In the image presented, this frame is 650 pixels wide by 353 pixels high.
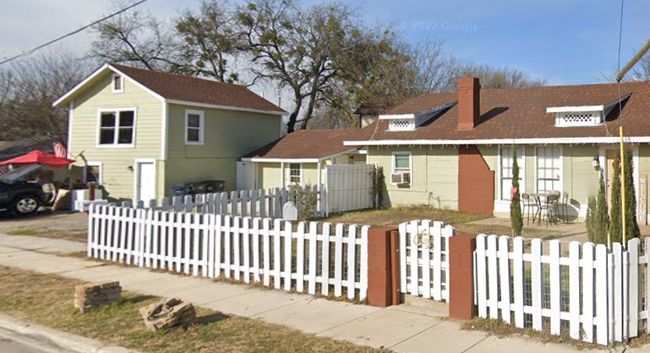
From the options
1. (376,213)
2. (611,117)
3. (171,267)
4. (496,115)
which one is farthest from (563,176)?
(171,267)

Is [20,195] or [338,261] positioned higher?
[20,195]

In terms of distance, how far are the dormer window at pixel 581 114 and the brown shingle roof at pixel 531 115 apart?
23 centimetres

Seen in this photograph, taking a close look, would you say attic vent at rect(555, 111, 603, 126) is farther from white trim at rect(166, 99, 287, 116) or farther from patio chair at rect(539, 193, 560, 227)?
white trim at rect(166, 99, 287, 116)

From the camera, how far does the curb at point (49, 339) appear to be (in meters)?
5.70

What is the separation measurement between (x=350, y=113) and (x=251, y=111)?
14528mm

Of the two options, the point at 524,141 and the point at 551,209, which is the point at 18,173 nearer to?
the point at 524,141

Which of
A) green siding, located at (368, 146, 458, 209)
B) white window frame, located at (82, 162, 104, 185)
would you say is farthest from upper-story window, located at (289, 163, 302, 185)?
white window frame, located at (82, 162, 104, 185)

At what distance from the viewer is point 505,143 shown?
16656mm

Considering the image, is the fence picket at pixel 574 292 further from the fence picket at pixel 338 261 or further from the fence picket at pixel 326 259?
the fence picket at pixel 326 259

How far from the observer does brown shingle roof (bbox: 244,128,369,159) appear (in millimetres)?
23148

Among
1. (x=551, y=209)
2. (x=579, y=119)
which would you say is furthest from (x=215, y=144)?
(x=579, y=119)

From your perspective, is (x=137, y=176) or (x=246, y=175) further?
(x=246, y=175)

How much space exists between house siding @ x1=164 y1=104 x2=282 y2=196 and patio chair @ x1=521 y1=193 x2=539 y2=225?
544 inches

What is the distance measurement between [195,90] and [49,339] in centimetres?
1988
